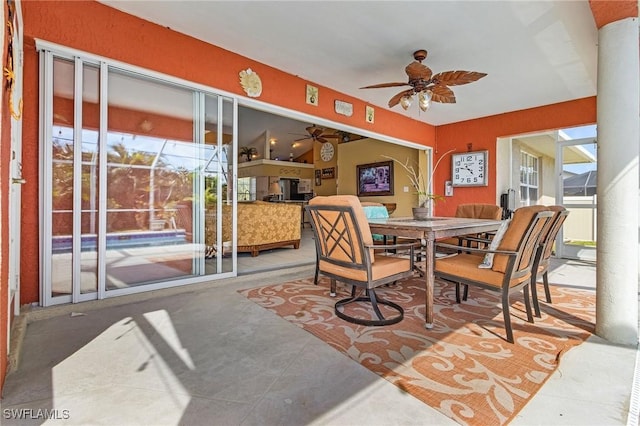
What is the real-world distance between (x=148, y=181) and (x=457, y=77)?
10.9 feet

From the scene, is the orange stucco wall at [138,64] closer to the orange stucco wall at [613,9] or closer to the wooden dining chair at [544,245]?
the orange stucco wall at [613,9]

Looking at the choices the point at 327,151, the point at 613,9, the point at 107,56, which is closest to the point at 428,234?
the point at 613,9

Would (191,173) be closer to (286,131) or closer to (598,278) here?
(598,278)

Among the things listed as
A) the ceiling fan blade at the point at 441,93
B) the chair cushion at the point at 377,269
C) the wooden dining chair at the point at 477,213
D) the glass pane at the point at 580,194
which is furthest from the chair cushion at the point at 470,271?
the glass pane at the point at 580,194

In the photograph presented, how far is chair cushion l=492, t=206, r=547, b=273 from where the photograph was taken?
2008mm

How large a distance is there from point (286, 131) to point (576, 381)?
34.8 ft

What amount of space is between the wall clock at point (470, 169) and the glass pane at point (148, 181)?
5285 mm

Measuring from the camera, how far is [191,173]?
11.1 ft

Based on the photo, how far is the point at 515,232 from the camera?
2053 millimetres

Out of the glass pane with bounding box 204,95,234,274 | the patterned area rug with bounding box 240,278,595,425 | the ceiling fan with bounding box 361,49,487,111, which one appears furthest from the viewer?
the glass pane with bounding box 204,95,234,274

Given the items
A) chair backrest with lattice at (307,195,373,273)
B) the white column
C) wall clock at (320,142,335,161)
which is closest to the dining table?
chair backrest with lattice at (307,195,373,273)

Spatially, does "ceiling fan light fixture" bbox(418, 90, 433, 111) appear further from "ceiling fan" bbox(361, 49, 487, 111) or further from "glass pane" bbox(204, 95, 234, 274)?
"glass pane" bbox(204, 95, 234, 274)

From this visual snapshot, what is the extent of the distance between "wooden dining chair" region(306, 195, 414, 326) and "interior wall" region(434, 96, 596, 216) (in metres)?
4.46

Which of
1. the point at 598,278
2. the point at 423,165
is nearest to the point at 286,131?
the point at 423,165
